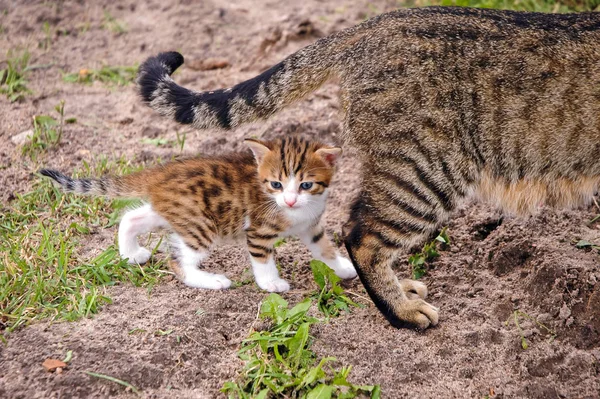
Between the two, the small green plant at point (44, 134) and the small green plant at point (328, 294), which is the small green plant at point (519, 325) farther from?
the small green plant at point (44, 134)

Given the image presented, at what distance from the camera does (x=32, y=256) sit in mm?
4691

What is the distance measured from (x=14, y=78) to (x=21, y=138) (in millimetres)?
1199

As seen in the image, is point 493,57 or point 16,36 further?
point 16,36

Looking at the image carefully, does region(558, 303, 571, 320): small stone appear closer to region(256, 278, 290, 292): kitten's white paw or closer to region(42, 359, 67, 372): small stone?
region(256, 278, 290, 292): kitten's white paw

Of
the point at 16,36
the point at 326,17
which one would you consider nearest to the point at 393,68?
the point at 326,17

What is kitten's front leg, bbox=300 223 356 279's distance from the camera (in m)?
4.88

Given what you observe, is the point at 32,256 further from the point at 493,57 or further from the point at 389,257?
the point at 493,57

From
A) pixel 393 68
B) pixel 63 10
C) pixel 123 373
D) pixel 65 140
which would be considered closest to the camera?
pixel 123 373

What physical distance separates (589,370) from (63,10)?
7144 millimetres


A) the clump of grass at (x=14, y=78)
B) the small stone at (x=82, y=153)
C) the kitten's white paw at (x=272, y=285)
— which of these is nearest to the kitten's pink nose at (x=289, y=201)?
the kitten's white paw at (x=272, y=285)

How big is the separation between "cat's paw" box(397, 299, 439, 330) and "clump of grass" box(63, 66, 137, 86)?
4179mm

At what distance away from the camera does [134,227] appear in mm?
4848

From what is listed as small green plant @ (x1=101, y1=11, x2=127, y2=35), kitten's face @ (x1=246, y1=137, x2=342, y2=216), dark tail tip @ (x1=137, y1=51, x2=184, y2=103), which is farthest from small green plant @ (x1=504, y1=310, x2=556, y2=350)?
small green plant @ (x1=101, y1=11, x2=127, y2=35)

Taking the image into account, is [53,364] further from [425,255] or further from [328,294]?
[425,255]
